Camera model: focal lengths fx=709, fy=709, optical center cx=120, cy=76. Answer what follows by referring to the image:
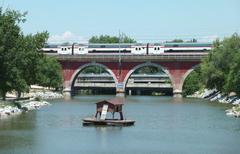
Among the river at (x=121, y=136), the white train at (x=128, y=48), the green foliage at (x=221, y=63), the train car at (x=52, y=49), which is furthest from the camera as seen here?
the train car at (x=52, y=49)

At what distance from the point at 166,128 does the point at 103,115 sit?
4044 millimetres

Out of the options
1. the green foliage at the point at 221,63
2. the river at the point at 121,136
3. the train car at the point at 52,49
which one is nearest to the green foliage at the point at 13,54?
the river at the point at 121,136

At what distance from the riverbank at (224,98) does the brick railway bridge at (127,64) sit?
4.11 meters

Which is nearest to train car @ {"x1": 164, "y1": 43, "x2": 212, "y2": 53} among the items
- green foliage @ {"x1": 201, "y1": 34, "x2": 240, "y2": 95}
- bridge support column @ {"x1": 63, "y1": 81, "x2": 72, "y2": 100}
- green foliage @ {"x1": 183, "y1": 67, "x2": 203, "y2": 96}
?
green foliage @ {"x1": 183, "y1": 67, "x2": 203, "y2": 96}

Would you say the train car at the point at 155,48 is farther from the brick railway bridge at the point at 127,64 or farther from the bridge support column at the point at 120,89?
the bridge support column at the point at 120,89

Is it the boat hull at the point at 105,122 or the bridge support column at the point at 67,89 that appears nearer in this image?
the boat hull at the point at 105,122

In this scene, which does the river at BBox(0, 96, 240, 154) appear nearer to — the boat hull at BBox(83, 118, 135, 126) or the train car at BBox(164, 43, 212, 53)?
the boat hull at BBox(83, 118, 135, 126)

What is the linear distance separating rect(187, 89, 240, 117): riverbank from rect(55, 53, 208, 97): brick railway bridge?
162 inches

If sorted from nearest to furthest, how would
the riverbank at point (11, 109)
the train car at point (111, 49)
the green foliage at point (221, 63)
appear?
the riverbank at point (11, 109)
the green foliage at point (221, 63)
the train car at point (111, 49)

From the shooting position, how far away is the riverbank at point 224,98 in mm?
57484

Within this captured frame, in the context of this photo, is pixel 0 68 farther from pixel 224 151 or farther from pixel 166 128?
pixel 224 151

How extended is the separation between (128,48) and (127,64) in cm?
478

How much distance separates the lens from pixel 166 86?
4685 inches

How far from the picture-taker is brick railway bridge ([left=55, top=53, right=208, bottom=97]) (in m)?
104
